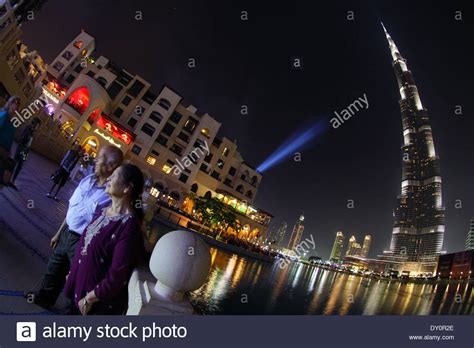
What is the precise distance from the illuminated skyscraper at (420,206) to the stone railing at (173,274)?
176551mm

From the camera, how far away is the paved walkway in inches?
124

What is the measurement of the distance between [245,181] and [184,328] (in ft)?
184

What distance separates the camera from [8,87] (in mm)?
23844

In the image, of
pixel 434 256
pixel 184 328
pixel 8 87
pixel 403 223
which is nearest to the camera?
pixel 184 328

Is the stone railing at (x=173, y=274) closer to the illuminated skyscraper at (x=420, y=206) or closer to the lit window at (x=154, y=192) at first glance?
the lit window at (x=154, y=192)

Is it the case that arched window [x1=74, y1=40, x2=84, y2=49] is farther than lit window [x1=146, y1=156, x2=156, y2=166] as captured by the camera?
Yes

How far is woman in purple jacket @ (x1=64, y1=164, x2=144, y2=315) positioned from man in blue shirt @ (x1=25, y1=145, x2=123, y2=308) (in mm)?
490

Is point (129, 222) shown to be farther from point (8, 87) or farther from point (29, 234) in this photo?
point (8, 87)

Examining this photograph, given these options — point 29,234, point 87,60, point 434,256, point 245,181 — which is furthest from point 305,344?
point 434,256

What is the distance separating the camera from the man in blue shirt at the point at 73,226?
3197 millimetres

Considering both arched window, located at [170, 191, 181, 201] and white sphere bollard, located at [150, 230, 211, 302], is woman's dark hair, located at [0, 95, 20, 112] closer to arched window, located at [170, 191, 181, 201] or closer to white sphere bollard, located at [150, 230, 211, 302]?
white sphere bollard, located at [150, 230, 211, 302]

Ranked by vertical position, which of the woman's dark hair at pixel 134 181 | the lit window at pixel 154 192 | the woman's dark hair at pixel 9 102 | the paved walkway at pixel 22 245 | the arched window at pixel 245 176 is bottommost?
the paved walkway at pixel 22 245

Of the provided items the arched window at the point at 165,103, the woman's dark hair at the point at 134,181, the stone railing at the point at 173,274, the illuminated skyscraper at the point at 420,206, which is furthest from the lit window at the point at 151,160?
the illuminated skyscraper at the point at 420,206

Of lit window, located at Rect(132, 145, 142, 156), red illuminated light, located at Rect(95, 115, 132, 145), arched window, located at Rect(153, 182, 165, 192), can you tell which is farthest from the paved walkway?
arched window, located at Rect(153, 182, 165, 192)
